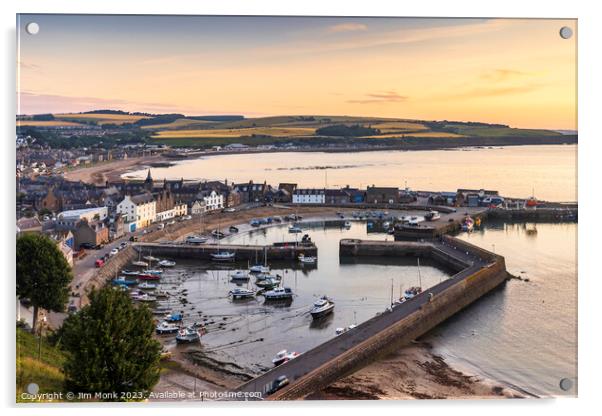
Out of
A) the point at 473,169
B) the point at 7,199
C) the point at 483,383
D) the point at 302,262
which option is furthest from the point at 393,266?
the point at 473,169

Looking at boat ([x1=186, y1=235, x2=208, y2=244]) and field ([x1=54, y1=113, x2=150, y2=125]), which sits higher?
field ([x1=54, y1=113, x2=150, y2=125])

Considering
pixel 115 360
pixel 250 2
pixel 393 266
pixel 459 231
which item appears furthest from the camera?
pixel 459 231

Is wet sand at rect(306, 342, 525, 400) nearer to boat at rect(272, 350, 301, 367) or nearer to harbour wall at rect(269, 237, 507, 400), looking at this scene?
harbour wall at rect(269, 237, 507, 400)

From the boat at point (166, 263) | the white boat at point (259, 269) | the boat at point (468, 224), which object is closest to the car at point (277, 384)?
the white boat at point (259, 269)

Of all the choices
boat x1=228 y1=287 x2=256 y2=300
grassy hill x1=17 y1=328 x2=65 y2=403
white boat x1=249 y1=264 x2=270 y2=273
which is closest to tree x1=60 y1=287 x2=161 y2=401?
grassy hill x1=17 y1=328 x2=65 y2=403

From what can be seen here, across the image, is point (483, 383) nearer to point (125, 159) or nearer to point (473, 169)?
point (125, 159)

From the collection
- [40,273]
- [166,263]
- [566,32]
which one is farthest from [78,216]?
[566,32]

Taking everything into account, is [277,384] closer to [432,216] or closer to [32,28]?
[32,28]
